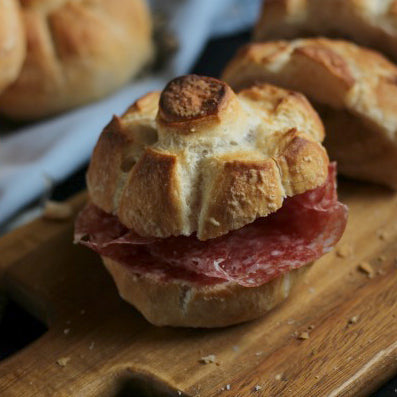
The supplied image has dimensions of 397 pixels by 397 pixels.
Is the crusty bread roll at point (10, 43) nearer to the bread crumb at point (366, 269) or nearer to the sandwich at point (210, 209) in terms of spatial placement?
the sandwich at point (210, 209)

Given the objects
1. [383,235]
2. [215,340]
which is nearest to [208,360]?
[215,340]

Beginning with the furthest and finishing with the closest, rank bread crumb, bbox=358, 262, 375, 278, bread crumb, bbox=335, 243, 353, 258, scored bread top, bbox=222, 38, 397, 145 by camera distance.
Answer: scored bread top, bbox=222, 38, 397, 145, bread crumb, bbox=335, 243, 353, 258, bread crumb, bbox=358, 262, 375, 278

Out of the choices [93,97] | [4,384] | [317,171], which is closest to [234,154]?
[317,171]

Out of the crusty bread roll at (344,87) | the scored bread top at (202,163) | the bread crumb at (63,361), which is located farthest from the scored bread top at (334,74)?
the bread crumb at (63,361)

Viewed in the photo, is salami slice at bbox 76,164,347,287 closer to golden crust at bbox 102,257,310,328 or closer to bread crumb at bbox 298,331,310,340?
golden crust at bbox 102,257,310,328

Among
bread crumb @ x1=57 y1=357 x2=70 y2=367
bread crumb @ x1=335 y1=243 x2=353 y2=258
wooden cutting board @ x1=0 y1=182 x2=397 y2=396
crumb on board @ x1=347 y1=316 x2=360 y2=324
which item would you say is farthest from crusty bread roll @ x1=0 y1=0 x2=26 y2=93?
crumb on board @ x1=347 y1=316 x2=360 y2=324

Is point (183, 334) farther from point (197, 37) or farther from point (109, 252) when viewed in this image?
point (197, 37)

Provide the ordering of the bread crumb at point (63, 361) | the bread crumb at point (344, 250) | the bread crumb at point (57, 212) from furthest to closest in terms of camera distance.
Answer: the bread crumb at point (57, 212) → the bread crumb at point (344, 250) → the bread crumb at point (63, 361)
